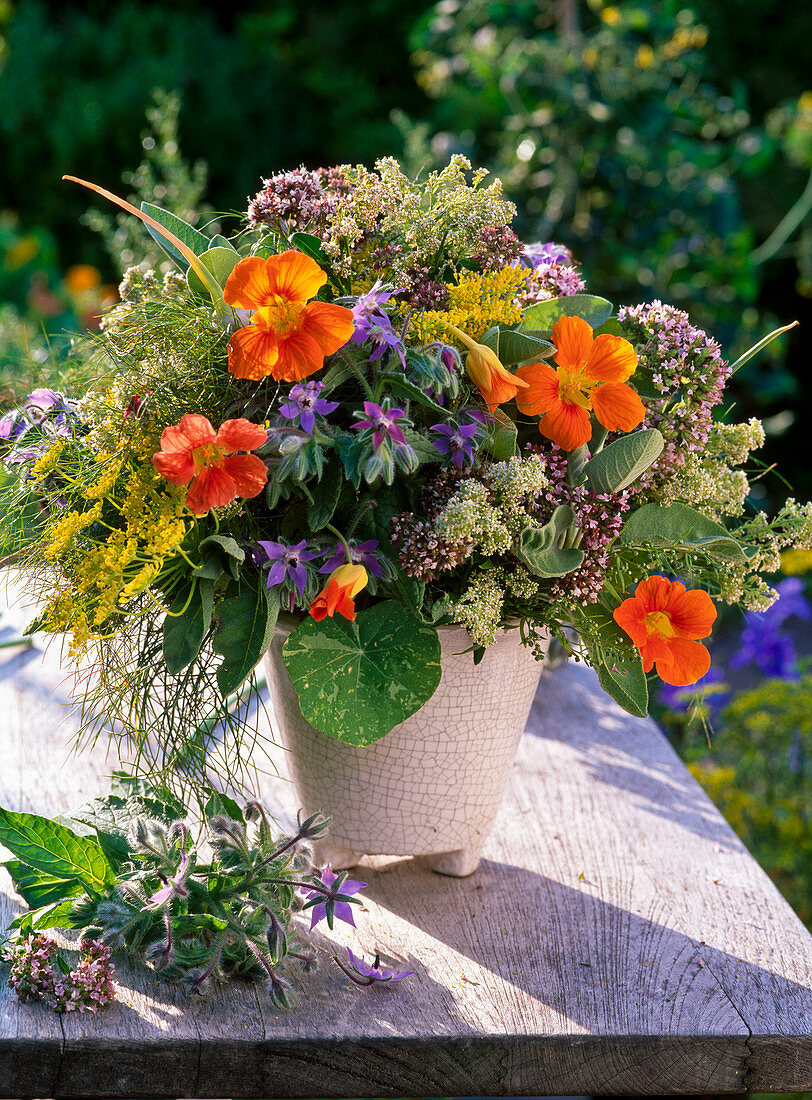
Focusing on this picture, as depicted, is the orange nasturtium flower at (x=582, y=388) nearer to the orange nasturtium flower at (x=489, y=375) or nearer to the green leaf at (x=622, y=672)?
the orange nasturtium flower at (x=489, y=375)

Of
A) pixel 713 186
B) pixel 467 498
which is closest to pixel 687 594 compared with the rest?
pixel 467 498

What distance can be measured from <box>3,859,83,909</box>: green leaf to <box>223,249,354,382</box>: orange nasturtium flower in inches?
15.7

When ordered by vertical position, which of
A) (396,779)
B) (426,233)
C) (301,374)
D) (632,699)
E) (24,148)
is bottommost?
(396,779)

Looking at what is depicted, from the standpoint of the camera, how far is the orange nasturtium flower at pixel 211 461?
1.93ft

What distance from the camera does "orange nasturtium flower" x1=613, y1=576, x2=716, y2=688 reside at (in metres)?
0.66

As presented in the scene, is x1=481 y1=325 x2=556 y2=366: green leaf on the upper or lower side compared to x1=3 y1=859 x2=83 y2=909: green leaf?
upper

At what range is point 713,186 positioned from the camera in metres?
2.37

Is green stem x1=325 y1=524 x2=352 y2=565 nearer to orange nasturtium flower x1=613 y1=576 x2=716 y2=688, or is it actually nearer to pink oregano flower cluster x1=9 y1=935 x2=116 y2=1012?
orange nasturtium flower x1=613 y1=576 x2=716 y2=688

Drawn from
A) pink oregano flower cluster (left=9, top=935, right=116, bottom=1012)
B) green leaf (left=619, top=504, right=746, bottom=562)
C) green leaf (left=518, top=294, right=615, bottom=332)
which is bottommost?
pink oregano flower cluster (left=9, top=935, right=116, bottom=1012)

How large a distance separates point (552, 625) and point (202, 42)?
4066mm

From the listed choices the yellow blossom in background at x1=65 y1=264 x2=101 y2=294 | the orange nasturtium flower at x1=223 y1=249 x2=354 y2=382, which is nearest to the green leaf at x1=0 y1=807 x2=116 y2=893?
the orange nasturtium flower at x1=223 y1=249 x2=354 y2=382

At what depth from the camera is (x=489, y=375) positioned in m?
0.64

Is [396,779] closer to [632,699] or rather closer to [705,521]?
[632,699]

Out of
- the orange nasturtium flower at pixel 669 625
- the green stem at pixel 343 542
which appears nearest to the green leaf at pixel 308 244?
the green stem at pixel 343 542
